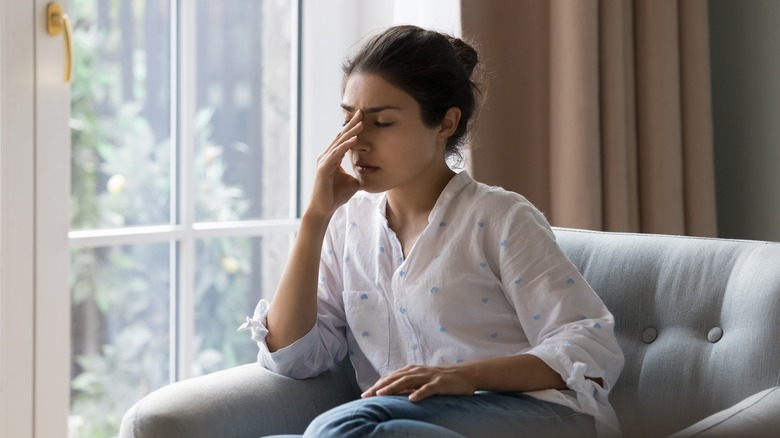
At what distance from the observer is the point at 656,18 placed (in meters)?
2.53

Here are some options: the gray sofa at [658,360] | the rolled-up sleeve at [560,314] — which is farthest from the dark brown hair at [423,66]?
the gray sofa at [658,360]

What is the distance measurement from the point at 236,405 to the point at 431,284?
38cm

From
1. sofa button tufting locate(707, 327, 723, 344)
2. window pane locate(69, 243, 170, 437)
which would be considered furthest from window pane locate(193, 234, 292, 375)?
sofa button tufting locate(707, 327, 723, 344)

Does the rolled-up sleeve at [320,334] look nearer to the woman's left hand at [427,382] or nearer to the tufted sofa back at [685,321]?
the woman's left hand at [427,382]

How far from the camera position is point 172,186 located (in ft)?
7.55

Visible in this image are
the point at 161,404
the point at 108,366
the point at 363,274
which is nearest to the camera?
the point at 161,404

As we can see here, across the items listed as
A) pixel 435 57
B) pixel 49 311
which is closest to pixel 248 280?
pixel 49 311

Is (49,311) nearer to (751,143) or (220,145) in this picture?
(220,145)

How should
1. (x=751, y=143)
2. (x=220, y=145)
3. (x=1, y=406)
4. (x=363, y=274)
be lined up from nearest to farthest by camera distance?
(x=363, y=274)
(x=1, y=406)
(x=220, y=145)
(x=751, y=143)

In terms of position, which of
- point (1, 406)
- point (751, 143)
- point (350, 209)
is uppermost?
point (751, 143)

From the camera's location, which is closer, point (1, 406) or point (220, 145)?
point (1, 406)

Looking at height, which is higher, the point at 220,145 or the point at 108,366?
the point at 220,145

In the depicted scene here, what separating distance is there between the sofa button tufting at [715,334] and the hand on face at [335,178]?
2.15 ft

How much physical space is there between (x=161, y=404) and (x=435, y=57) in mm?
733
